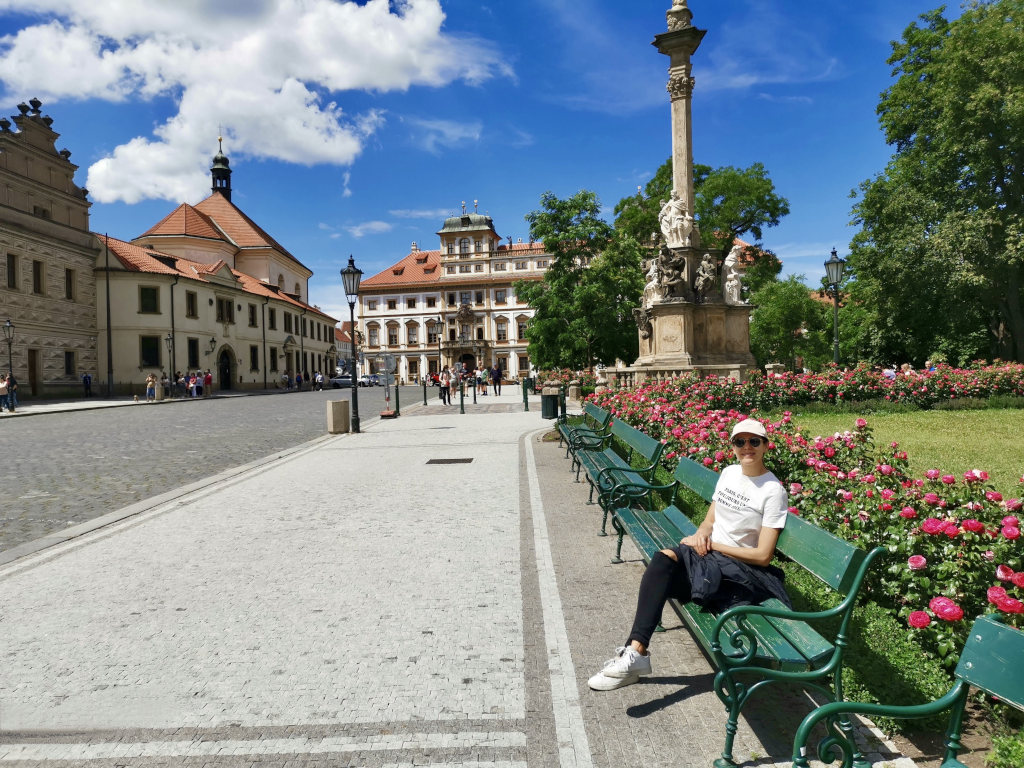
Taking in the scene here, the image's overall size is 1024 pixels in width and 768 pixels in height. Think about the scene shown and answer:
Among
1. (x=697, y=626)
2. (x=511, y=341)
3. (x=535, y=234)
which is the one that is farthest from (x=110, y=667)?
(x=511, y=341)

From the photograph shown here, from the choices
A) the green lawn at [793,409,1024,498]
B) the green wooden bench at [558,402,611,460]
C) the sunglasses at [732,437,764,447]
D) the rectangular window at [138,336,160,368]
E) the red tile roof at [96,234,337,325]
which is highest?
the red tile roof at [96,234,337,325]

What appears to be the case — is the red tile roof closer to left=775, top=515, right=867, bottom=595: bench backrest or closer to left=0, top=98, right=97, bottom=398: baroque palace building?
left=0, top=98, right=97, bottom=398: baroque palace building

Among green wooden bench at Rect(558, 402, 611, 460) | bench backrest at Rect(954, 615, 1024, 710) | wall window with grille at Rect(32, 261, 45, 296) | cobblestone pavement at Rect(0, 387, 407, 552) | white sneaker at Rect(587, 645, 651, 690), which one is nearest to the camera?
bench backrest at Rect(954, 615, 1024, 710)

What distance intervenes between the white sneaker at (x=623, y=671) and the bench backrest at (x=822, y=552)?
96 cm

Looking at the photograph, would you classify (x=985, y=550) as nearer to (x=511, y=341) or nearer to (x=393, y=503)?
(x=393, y=503)

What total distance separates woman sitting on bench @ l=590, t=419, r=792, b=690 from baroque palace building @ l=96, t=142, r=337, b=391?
44.6 m

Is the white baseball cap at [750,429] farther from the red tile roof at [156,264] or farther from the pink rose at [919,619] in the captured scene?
the red tile roof at [156,264]

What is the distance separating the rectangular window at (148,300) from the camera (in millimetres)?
43688

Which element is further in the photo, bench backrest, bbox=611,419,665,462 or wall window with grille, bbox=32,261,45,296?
wall window with grille, bbox=32,261,45,296

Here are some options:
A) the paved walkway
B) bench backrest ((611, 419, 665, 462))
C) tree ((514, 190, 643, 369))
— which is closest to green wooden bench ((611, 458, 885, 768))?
the paved walkway

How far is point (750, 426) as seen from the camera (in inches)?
151

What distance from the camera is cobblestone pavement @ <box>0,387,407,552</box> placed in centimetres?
842

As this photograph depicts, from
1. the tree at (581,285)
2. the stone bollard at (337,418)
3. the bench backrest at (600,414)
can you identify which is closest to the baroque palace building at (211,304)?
the tree at (581,285)

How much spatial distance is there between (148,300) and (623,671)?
157 feet
